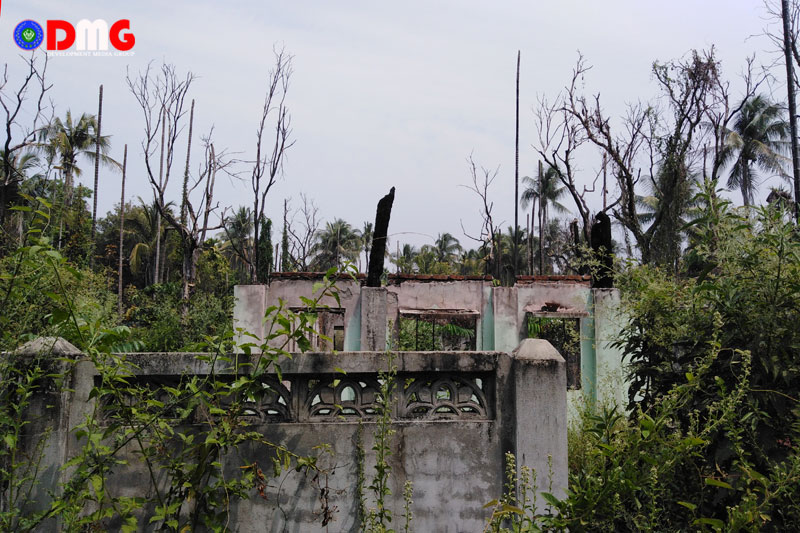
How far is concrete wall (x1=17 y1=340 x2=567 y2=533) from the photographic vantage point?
341 centimetres

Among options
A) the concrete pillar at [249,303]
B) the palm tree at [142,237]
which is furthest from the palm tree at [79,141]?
the concrete pillar at [249,303]

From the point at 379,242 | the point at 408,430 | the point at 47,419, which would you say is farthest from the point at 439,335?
the point at 47,419

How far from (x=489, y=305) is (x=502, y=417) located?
937cm

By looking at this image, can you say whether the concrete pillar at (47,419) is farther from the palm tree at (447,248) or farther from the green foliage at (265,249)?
the palm tree at (447,248)

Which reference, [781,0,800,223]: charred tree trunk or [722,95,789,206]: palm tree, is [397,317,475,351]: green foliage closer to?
[781,0,800,223]: charred tree trunk

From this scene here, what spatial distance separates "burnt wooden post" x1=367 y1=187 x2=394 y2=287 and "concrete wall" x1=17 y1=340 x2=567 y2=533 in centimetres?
935

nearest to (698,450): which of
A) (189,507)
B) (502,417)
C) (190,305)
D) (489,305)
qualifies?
(502,417)

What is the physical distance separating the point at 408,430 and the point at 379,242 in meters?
9.92

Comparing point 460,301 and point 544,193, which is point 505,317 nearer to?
point 460,301

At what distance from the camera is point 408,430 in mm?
3500

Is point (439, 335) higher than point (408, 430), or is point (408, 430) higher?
point (439, 335)

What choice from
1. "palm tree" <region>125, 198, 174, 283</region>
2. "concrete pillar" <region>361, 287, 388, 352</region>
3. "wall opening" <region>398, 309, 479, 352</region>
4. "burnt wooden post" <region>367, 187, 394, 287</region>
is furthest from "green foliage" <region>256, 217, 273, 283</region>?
"palm tree" <region>125, 198, 174, 283</region>

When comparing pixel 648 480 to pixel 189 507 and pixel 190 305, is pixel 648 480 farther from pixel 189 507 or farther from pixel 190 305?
pixel 190 305

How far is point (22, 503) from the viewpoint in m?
3.15
